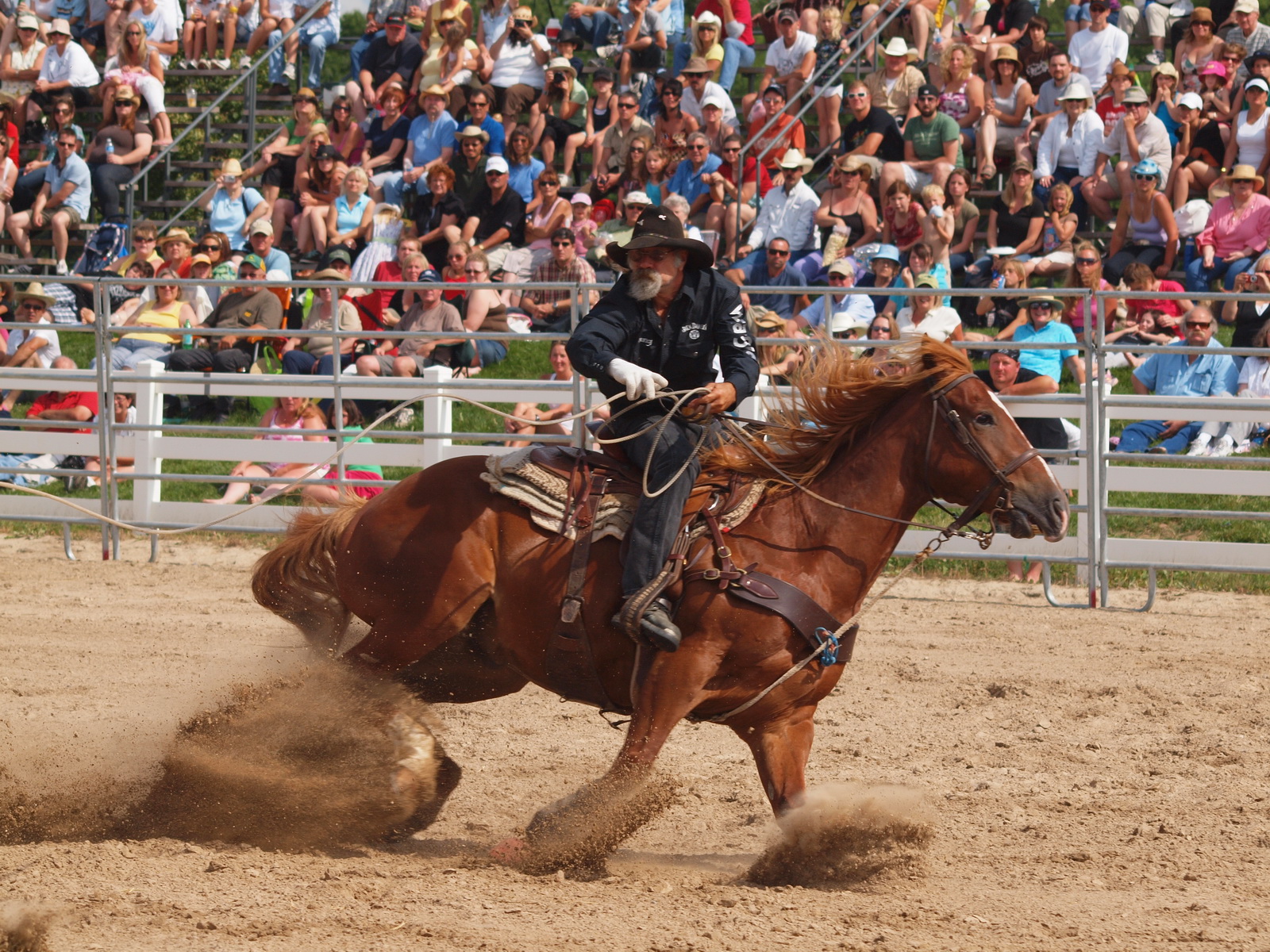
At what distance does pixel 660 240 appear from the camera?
199 inches

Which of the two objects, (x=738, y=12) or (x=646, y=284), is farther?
(x=738, y=12)

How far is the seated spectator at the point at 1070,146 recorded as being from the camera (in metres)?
13.1

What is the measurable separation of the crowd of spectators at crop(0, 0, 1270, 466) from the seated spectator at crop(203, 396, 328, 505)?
54cm

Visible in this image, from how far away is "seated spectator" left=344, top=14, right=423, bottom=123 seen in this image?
55.3 feet

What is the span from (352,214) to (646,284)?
1033cm

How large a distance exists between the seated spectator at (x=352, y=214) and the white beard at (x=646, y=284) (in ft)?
33.0

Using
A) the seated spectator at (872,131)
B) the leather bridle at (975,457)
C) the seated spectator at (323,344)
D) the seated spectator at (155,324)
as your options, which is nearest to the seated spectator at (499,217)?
the seated spectator at (323,344)

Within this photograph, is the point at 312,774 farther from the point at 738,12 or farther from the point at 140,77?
the point at 140,77

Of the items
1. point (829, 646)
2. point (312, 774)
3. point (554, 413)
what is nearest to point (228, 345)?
point (554, 413)

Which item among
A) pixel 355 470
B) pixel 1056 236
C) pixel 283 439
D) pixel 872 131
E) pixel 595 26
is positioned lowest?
pixel 355 470

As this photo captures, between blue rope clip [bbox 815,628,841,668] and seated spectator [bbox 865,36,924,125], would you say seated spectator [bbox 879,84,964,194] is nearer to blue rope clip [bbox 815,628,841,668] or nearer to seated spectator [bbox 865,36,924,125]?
seated spectator [bbox 865,36,924,125]

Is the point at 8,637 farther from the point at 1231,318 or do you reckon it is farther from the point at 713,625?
the point at 1231,318

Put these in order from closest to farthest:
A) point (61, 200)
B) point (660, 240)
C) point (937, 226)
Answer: point (660, 240) → point (937, 226) → point (61, 200)

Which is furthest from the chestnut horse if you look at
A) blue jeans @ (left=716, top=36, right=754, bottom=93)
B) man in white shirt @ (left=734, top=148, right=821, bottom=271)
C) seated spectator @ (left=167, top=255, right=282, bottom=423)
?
blue jeans @ (left=716, top=36, right=754, bottom=93)
